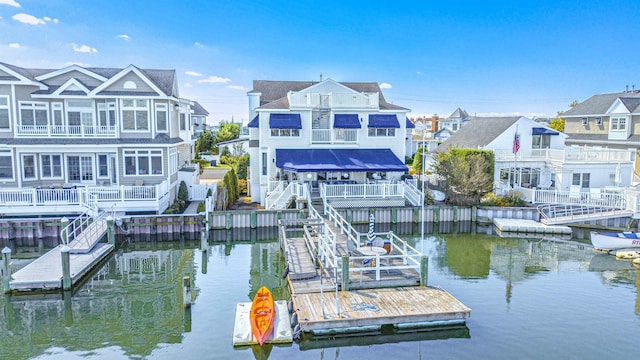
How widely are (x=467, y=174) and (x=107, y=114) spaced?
902 inches

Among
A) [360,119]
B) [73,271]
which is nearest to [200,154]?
[360,119]

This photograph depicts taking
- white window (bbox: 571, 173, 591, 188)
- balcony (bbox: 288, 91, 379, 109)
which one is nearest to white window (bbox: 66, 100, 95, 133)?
balcony (bbox: 288, 91, 379, 109)

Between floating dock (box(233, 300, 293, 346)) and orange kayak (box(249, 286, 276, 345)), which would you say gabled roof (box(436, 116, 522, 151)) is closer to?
floating dock (box(233, 300, 293, 346))

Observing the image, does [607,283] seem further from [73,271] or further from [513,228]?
[73,271]

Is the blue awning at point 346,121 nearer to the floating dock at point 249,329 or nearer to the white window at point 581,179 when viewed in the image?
the white window at point 581,179

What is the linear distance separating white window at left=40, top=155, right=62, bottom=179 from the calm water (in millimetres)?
8655

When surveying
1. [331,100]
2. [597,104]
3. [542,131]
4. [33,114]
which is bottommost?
[542,131]

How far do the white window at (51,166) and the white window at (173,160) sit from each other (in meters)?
6.40

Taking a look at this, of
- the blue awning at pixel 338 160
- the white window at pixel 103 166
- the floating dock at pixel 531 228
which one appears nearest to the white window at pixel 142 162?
the white window at pixel 103 166

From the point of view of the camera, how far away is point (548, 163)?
3275 cm

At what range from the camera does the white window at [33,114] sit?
27.6 m

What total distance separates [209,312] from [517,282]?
40.1 feet

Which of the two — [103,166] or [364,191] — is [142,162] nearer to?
[103,166]

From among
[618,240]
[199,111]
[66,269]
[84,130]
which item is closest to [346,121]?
[84,130]
